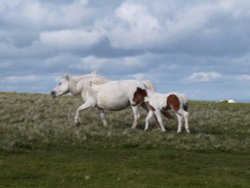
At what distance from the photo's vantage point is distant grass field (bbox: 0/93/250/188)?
42.3ft

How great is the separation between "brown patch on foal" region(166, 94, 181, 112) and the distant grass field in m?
1.07

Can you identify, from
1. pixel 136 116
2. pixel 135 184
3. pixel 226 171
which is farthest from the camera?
pixel 136 116

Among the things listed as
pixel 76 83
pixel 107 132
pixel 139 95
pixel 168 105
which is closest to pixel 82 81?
pixel 76 83

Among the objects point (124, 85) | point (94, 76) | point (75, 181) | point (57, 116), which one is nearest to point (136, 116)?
point (124, 85)

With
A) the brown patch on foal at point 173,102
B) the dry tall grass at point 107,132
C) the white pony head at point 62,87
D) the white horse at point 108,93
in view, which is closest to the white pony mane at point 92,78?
the white horse at point 108,93

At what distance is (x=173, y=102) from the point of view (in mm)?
21734

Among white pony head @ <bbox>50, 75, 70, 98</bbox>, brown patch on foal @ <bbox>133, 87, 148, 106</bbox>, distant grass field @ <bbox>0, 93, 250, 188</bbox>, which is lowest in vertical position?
distant grass field @ <bbox>0, 93, 250, 188</bbox>

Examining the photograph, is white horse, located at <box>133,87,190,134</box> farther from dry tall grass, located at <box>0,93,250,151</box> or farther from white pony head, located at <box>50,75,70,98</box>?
white pony head, located at <box>50,75,70,98</box>

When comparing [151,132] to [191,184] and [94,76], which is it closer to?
[94,76]

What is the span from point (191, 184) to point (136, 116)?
10.7 metres

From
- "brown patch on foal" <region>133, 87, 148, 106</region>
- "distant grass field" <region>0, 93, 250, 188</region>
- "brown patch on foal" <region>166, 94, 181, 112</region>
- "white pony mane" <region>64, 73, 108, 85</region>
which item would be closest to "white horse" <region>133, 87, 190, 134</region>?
"brown patch on foal" <region>166, 94, 181, 112</region>

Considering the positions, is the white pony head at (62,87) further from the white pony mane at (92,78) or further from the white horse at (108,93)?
the white horse at (108,93)

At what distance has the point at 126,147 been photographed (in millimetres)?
18672

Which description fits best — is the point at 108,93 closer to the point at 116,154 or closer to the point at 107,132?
the point at 107,132
